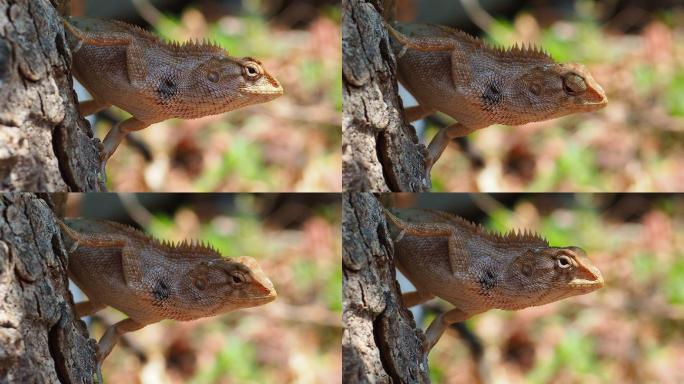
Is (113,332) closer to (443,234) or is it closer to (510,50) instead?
(443,234)

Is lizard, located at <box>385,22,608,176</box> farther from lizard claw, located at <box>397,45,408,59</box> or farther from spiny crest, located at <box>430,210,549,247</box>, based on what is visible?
spiny crest, located at <box>430,210,549,247</box>

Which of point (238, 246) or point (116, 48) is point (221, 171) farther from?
point (116, 48)

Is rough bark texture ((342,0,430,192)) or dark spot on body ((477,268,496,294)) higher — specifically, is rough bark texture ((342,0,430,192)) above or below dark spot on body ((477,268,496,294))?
above

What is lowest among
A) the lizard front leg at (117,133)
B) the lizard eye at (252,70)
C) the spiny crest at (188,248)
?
the spiny crest at (188,248)

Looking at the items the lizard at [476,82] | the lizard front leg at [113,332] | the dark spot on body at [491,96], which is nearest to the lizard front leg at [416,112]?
the lizard at [476,82]

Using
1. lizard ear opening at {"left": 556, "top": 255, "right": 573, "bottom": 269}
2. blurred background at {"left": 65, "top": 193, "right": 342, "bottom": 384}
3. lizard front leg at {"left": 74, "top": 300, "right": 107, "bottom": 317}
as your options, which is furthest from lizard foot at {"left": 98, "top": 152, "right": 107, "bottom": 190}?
lizard ear opening at {"left": 556, "top": 255, "right": 573, "bottom": 269}

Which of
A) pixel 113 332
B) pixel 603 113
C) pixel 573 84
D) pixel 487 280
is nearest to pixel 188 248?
pixel 113 332

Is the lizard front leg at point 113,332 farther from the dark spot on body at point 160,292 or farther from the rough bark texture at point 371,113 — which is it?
the rough bark texture at point 371,113
